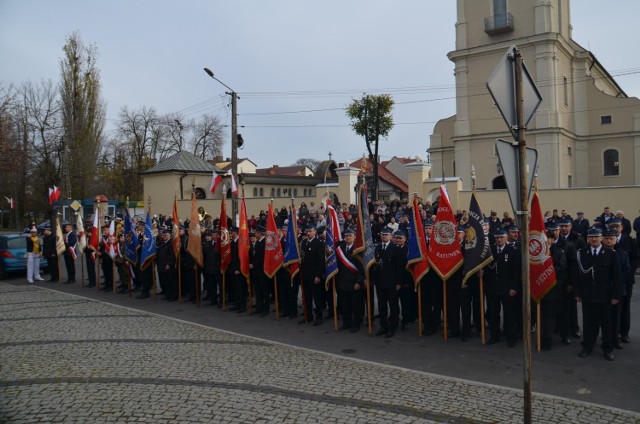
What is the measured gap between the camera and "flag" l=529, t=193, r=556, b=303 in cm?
752

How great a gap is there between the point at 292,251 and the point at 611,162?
34885mm

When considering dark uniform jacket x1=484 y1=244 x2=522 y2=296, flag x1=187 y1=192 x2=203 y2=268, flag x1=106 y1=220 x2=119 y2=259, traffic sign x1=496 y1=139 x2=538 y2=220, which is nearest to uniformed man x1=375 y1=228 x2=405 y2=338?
dark uniform jacket x1=484 y1=244 x2=522 y2=296

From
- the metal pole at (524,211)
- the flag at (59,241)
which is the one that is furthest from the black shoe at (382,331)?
the flag at (59,241)

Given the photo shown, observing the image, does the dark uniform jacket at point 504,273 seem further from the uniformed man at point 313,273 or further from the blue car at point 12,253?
the blue car at point 12,253

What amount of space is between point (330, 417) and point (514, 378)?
265cm

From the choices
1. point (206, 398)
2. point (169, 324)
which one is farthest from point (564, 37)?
point (206, 398)

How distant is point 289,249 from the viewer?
10.2m

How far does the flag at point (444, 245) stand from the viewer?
330 inches

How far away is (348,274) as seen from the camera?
9.31 meters

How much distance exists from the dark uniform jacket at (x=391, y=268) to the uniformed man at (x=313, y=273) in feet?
4.66

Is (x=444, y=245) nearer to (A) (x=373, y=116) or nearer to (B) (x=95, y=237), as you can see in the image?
(B) (x=95, y=237)

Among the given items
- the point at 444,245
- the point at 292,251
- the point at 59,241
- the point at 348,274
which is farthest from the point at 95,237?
the point at 444,245

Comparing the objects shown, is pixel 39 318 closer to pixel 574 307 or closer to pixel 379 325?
pixel 379 325

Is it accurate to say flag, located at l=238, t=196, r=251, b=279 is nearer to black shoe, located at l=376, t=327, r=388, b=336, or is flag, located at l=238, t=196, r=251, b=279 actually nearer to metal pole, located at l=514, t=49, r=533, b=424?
black shoe, located at l=376, t=327, r=388, b=336
